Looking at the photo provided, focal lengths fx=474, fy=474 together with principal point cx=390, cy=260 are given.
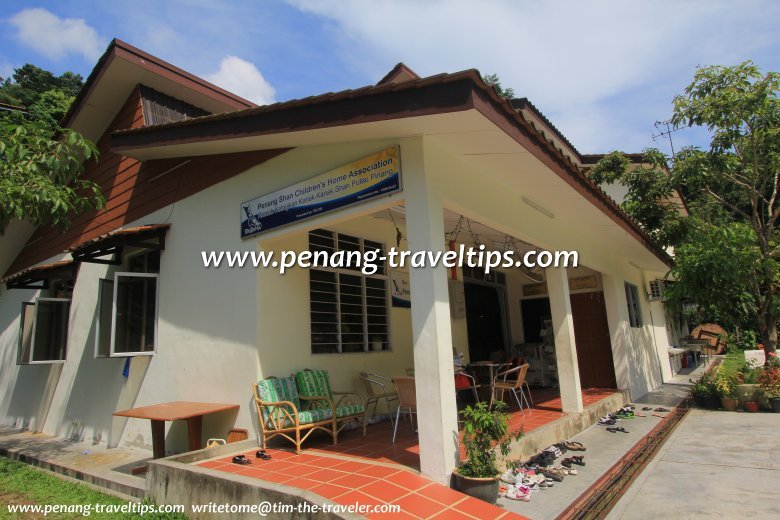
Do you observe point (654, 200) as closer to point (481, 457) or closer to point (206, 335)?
point (481, 457)

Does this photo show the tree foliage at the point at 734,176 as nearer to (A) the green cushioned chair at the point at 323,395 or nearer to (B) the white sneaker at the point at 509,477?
(B) the white sneaker at the point at 509,477

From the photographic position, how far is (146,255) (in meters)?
7.52

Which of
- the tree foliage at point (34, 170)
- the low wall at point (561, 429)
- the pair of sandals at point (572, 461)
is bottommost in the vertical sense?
the pair of sandals at point (572, 461)

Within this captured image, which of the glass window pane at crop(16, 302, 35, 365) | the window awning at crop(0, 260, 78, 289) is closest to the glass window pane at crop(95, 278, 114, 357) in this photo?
the window awning at crop(0, 260, 78, 289)

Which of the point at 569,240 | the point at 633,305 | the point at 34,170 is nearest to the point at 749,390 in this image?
the point at 633,305

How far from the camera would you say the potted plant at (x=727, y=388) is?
27.2 ft

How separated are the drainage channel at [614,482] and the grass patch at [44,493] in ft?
10.9

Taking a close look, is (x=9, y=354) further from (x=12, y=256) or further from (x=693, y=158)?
(x=693, y=158)

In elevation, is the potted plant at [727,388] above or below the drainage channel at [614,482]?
above

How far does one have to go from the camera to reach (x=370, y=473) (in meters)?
4.07

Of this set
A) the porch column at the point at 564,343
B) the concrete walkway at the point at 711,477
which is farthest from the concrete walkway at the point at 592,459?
the porch column at the point at 564,343

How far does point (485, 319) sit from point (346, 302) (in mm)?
4391

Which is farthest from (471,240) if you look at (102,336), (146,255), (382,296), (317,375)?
(102,336)

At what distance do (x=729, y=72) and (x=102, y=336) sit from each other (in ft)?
37.8
